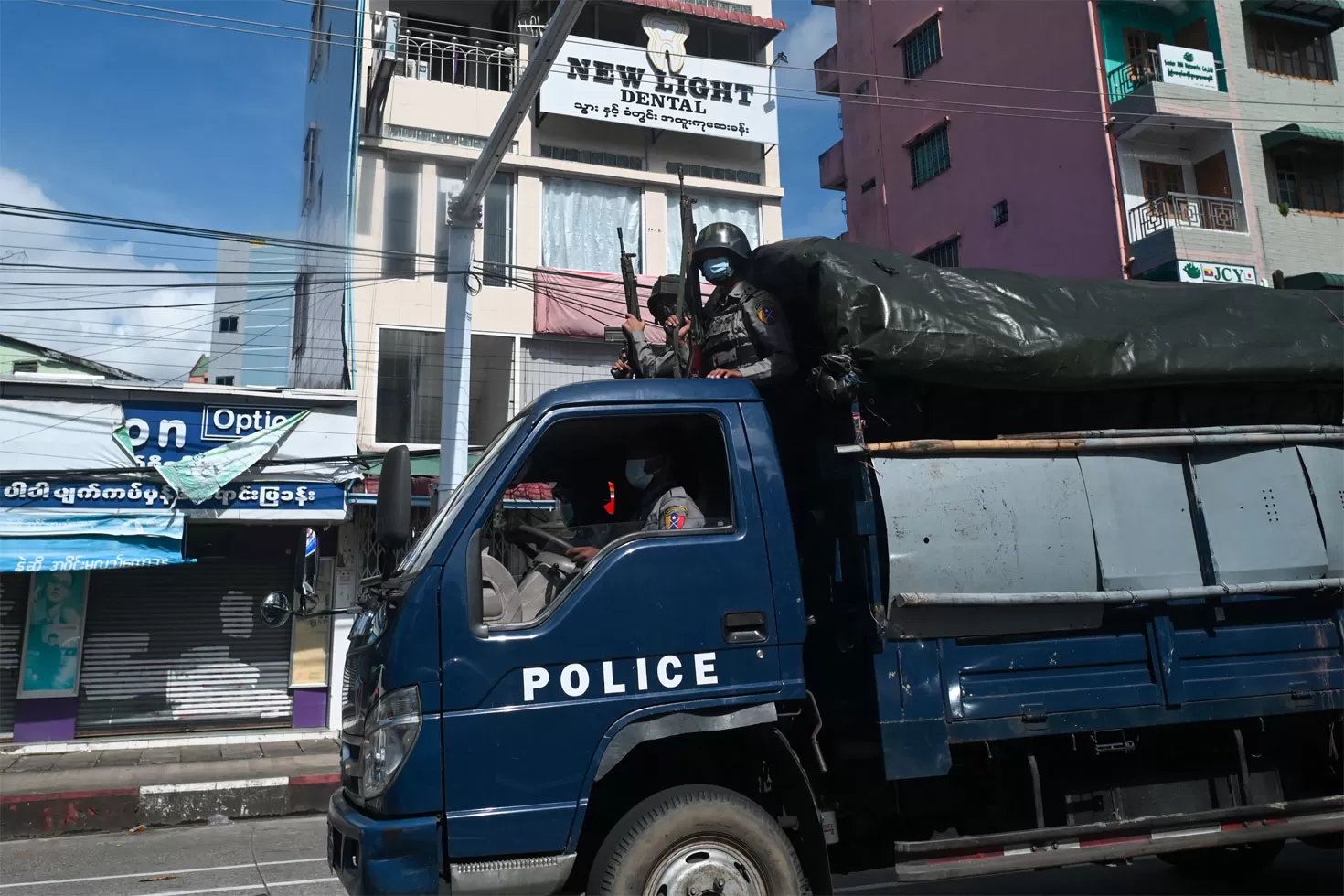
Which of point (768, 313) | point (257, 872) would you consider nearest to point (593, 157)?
point (257, 872)

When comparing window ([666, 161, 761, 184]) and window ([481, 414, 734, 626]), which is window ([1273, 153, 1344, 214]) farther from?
window ([481, 414, 734, 626])

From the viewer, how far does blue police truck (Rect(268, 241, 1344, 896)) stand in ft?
11.2

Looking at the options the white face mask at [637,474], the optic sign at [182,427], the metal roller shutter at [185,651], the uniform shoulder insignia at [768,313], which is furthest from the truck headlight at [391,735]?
the metal roller shutter at [185,651]

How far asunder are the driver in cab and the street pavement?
1965mm

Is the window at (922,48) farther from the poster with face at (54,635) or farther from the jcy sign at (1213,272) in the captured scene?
the poster with face at (54,635)

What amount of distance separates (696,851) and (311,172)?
21955mm

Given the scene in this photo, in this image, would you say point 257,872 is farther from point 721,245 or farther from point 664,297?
point 721,245

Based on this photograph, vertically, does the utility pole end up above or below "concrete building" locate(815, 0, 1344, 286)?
below

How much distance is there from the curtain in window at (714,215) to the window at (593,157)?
0.91 m

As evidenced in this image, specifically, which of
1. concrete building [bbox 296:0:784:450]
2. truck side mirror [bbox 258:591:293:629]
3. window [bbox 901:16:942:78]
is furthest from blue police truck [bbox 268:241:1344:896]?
window [bbox 901:16:942:78]

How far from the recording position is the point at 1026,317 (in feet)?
14.2

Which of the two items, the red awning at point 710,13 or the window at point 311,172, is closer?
the red awning at point 710,13

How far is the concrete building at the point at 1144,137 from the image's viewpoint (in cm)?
1880

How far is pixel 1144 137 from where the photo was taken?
19.4 m
